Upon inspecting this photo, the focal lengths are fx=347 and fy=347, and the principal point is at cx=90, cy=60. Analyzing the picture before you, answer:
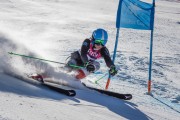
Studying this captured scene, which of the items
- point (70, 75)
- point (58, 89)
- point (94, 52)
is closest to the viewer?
point (58, 89)

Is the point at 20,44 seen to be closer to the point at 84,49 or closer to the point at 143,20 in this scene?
the point at 84,49

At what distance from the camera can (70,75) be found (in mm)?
6969

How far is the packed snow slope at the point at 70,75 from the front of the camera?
442 centimetres

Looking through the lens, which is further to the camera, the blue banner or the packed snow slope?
the blue banner

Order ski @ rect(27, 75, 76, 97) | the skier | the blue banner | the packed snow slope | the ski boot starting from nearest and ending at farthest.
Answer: the packed snow slope < ski @ rect(27, 75, 76, 97) < the skier < the ski boot < the blue banner

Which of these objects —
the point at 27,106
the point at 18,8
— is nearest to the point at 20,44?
the point at 27,106

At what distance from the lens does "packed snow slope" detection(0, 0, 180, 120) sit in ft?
14.5

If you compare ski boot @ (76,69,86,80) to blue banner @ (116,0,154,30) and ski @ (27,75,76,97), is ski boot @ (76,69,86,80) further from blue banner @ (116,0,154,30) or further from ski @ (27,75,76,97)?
Answer: blue banner @ (116,0,154,30)

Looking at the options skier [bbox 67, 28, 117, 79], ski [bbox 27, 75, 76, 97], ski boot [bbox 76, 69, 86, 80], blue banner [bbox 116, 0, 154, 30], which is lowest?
ski [bbox 27, 75, 76, 97]

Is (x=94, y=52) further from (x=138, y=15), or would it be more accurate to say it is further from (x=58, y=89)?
(x=58, y=89)

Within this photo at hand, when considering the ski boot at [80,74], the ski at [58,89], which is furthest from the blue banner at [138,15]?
the ski at [58,89]

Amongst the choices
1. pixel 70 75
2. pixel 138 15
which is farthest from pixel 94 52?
pixel 138 15

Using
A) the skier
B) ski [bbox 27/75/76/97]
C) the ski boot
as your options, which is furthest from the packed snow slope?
the skier

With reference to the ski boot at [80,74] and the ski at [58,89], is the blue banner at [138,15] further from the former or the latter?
the ski at [58,89]
